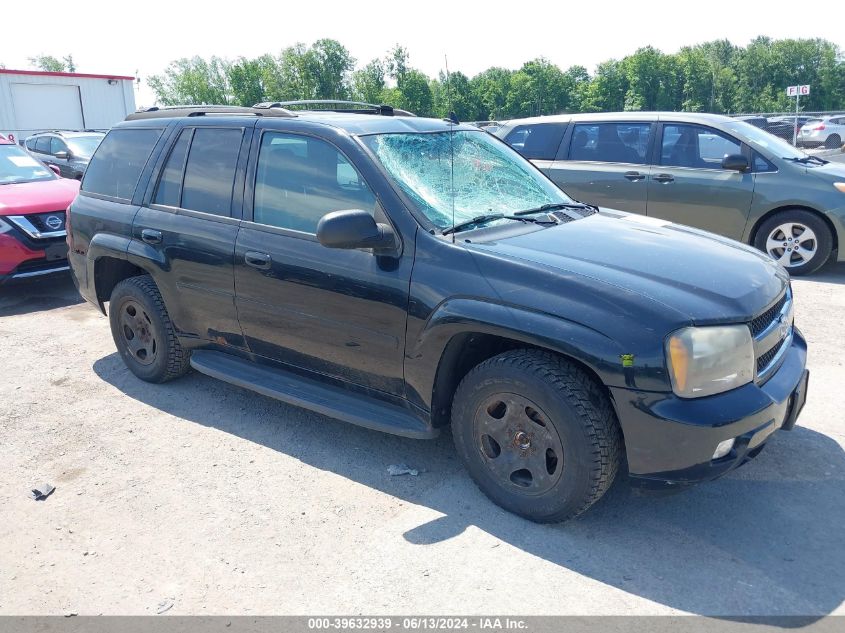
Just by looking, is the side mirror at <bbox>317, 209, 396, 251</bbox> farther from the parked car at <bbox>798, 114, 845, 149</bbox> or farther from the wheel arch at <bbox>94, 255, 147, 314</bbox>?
the parked car at <bbox>798, 114, 845, 149</bbox>

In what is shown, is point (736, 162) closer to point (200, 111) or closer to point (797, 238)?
point (797, 238)

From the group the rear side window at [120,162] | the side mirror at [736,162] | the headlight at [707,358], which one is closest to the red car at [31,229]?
the rear side window at [120,162]

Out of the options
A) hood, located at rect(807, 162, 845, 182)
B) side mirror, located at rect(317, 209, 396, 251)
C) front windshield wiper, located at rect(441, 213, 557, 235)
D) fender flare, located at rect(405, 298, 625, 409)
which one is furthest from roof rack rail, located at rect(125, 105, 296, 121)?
hood, located at rect(807, 162, 845, 182)

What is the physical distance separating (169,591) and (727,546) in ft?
7.78

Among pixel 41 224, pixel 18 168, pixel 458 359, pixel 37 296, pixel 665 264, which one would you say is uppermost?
A: pixel 18 168

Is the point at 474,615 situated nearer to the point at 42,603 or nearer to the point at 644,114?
the point at 42,603

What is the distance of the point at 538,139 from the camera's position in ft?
28.9

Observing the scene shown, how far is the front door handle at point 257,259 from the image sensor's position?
12.7 feet

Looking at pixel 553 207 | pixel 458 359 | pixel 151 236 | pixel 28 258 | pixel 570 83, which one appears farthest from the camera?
pixel 570 83

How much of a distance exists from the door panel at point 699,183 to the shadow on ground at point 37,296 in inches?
263

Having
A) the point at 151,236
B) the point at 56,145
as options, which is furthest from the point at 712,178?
the point at 56,145

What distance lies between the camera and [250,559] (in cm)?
302

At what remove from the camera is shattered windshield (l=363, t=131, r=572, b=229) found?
3.58 metres

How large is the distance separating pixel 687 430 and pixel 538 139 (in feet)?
21.9
